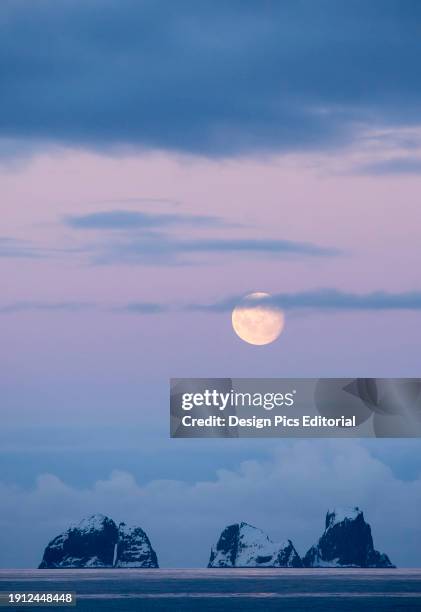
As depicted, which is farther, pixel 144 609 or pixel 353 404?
pixel 144 609

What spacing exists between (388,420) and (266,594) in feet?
400

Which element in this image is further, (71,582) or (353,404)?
(71,582)

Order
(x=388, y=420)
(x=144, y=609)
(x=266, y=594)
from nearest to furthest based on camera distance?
(x=388, y=420)
(x=144, y=609)
(x=266, y=594)

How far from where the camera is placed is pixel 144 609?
166 meters


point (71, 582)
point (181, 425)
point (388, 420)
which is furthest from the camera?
point (71, 582)

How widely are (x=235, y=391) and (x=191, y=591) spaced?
142 meters

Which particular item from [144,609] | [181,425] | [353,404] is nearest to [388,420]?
[353,404]

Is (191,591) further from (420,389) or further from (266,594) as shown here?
(420,389)

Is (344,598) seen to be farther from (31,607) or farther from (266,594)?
(31,607)

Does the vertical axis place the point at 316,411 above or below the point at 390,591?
below

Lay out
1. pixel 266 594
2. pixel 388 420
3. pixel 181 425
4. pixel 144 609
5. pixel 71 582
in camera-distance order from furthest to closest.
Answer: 1. pixel 71 582
2. pixel 266 594
3. pixel 144 609
4. pixel 388 420
5. pixel 181 425

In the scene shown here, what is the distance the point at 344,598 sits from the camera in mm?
174250

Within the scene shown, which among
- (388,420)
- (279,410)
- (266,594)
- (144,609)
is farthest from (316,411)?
(266,594)

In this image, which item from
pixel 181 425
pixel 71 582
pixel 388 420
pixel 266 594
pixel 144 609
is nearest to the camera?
pixel 181 425
